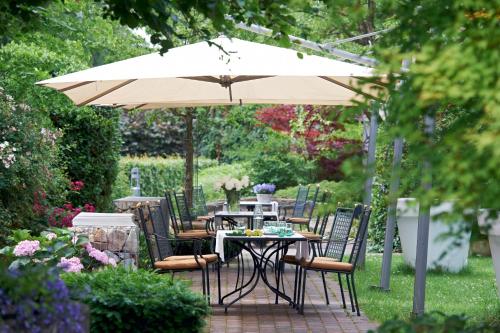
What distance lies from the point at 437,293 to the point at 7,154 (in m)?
4.46

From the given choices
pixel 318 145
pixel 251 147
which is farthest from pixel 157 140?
pixel 318 145

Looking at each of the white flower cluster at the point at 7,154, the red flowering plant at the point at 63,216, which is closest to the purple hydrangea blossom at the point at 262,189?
the red flowering plant at the point at 63,216

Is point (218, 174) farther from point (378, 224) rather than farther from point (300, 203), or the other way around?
point (378, 224)

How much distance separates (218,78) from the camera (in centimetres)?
998

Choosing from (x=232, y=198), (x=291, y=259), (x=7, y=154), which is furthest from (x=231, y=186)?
(x=291, y=259)

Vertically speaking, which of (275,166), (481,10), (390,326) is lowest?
(275,166)

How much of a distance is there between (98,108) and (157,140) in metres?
18.2

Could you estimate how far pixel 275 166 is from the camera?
26625 mm

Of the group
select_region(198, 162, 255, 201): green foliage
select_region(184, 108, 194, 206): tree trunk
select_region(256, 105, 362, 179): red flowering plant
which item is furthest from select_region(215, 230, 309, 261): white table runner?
select_region(198, 162, 255, 201): green foliage

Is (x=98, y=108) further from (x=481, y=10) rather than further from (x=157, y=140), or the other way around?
(x=157, y=140)

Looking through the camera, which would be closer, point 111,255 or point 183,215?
point 111,255

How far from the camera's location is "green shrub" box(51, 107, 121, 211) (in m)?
13.7

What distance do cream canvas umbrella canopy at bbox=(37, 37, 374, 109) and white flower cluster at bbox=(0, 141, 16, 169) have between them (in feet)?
2.55

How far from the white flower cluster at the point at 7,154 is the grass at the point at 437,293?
143 inches
